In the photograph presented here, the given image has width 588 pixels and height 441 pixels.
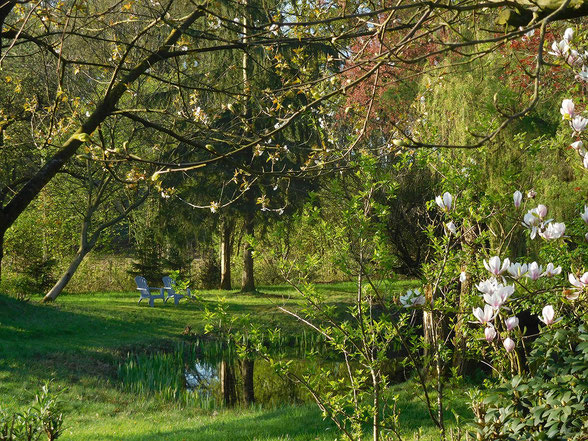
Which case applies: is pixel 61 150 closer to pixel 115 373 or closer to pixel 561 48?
pixel 561 48

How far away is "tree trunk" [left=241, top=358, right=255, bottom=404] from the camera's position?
29.9 feet

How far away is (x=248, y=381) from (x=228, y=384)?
13.0 inches

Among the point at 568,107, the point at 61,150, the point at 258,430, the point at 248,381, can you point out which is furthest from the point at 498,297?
the point at 248,381

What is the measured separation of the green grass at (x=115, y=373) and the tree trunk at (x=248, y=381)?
1146mm

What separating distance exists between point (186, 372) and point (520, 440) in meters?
7.99

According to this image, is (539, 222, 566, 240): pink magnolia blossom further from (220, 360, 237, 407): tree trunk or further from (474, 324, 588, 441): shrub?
(220, 360, 237, 407): tree trunk

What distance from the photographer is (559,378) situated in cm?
299

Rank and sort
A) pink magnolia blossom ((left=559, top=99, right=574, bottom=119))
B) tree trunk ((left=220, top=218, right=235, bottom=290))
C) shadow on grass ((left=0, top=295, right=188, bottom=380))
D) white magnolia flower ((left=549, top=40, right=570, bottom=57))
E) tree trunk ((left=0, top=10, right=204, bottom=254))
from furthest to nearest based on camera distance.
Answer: tree trunk ((left=220, top=218, right=235, bottom=290)) → shadow on grass ((left=0, top=295, right=188, bottom=380)) → tree trunk ((left=0, top=10, right=204, bottom=254)) → white magnolia flower ((left=549, top=40, right=570, bottom=57)) → pink magnolia blossom ((left=559, top=99, right=574, bottom=119))

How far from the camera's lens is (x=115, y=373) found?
955 centimetres

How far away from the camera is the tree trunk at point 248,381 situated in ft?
29.9

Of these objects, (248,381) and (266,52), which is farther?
(248,381)

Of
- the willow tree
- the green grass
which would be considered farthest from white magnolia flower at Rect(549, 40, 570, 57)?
the green grass

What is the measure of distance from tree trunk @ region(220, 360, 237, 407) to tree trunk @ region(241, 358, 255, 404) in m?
0.18

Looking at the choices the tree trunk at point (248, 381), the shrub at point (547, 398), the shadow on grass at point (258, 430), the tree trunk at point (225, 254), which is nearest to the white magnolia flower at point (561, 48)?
the shrub at point (547, 398)
